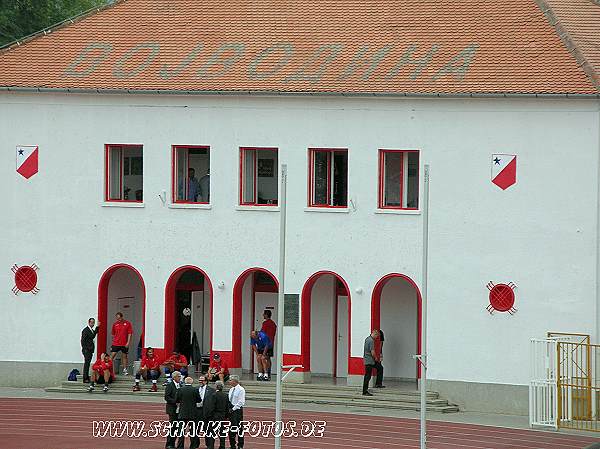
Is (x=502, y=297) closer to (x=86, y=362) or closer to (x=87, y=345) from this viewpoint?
(x=87, y=345)

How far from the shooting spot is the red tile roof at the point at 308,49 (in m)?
43.0

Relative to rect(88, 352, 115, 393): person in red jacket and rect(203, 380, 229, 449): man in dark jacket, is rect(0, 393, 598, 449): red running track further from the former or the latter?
rect(88, 352, 115, 393): person in red jacket

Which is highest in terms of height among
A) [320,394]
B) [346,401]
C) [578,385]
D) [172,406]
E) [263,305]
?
[263,305]

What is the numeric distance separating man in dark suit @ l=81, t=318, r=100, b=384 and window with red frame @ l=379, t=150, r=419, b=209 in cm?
903

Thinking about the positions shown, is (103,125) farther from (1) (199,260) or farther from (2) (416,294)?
(2) (416,294)

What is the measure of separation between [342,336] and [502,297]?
6279 millimetres

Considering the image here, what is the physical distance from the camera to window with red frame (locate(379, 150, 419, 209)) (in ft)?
143

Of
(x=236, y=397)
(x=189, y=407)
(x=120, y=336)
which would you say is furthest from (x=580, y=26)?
(x=189, y=407)

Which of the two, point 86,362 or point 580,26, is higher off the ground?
point 580,26

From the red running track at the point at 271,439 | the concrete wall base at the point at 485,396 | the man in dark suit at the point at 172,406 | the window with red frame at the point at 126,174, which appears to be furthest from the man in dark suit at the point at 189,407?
the window with red frame at the point at 126,174

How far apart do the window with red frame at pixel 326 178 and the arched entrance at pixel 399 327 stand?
3093 millimetres

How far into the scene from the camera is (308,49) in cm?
4578

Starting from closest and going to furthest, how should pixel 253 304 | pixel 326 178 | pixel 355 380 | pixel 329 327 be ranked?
pixel 355 380 < pixel 326 178 < pixel 329 327 < pixel 253 304

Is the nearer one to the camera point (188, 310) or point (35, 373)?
point (35, 373)
